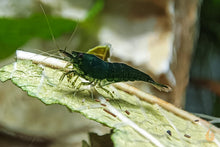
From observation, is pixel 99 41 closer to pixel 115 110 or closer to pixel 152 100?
pixel 152 100

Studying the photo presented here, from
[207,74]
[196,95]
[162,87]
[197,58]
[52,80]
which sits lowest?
[196,95]

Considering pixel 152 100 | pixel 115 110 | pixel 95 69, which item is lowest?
pixel 152 100

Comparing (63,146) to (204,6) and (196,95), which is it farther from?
(204,6)

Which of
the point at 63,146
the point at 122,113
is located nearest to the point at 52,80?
the point at 122,113

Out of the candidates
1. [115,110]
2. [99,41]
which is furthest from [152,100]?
[99,41]

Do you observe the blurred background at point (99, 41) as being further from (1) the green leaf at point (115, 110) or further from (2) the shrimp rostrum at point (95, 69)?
(2) the shrimp rostrum at point (95, 69)

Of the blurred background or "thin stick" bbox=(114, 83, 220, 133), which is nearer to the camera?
"thin stick" bbox=(114, 83, 220, 133)

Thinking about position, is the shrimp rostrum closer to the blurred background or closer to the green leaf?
the green leaf

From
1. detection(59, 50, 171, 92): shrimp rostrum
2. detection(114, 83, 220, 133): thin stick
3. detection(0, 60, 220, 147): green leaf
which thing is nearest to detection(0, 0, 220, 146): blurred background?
detection(114, 83, 220, 133): thin stick
